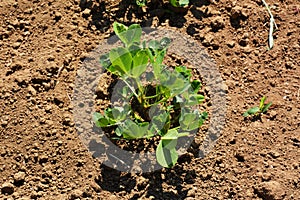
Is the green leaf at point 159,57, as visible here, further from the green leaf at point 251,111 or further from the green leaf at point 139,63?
the green leaf at point 251,111

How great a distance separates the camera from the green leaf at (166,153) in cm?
212

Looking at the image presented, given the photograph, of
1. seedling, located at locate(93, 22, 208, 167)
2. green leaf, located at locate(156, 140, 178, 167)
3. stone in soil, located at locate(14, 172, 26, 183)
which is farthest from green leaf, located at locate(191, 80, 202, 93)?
stone in soil, located at locate(14, 172, 26, 183)

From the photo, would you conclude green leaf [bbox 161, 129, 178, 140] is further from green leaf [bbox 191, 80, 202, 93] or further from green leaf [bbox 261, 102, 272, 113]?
green leaf [bbox 261, 102, 272, 113]

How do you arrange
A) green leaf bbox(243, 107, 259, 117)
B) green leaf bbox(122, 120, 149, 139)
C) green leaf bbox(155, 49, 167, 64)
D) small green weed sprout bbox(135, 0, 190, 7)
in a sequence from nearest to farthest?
green leaf bbox(122, 120, 149, 139), green leaf bbox(155, 49, 167, 64), green leaf bbox(243, 107, 259, 117), small green weed sprout bbox(135, 0, 190, 7)

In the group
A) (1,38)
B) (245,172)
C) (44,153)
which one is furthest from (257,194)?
(1,38)

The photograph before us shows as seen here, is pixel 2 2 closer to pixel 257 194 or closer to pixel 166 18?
pixel 166 18

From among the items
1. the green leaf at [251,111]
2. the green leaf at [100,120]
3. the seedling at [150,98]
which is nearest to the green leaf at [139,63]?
the seedling at [150,98]

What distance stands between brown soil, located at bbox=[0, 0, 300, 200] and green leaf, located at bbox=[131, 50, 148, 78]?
0.32 metres

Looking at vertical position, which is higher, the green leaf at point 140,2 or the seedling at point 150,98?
the green leaf at point 140,2

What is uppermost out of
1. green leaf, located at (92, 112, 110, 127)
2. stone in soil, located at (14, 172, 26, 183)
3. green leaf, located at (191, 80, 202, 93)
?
green leaf, located at (191, 80, 202, 93)

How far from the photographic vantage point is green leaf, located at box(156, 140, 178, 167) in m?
2.12

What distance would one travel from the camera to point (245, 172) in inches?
89.1

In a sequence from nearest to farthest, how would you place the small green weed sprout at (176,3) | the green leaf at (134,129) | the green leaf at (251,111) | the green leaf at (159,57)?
the green leaf at (134,129) < the green leaf at (159,57) < the green leaf at (251,111) < the small green weed sprout at (176,3)

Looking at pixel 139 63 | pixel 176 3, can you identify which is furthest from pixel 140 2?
pixel 139 63
